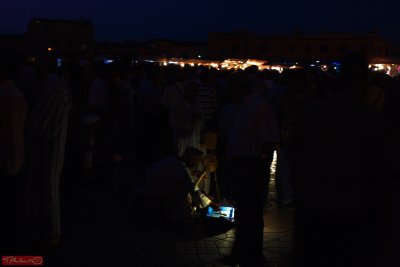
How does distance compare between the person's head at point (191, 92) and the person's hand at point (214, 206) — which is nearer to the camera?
the person's hand at point (214, 206)

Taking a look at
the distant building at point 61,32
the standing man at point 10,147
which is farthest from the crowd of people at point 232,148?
the distant building at point 61,32

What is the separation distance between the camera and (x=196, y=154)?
6.75 m

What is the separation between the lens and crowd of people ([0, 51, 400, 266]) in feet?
9.34

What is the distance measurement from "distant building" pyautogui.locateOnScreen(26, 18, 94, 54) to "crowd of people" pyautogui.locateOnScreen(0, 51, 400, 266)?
63672 millimetres

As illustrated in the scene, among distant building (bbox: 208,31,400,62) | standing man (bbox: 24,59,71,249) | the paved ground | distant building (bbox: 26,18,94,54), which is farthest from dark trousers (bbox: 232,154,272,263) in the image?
distant building (bbox: 26,18,94,54)

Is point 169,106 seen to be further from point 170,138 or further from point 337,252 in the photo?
point 337,252

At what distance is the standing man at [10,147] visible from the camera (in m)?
4.69

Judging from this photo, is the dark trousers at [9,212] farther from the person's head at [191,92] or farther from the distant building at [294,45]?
→ the distant building at [294,45]

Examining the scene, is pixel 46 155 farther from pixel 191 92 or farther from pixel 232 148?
pixel 191 92

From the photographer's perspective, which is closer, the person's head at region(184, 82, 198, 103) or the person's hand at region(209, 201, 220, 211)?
the person's hand at region(209, 201, 220, 211)

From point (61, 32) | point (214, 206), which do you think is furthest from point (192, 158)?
point (61, 32)

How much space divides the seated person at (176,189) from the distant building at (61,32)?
2620 inches

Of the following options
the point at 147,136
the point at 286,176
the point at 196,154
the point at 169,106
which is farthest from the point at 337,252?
the point at 147,136

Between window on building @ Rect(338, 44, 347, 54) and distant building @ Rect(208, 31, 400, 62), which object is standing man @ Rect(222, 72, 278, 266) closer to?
distant building @ Rect(208, 31, 400, 62)
